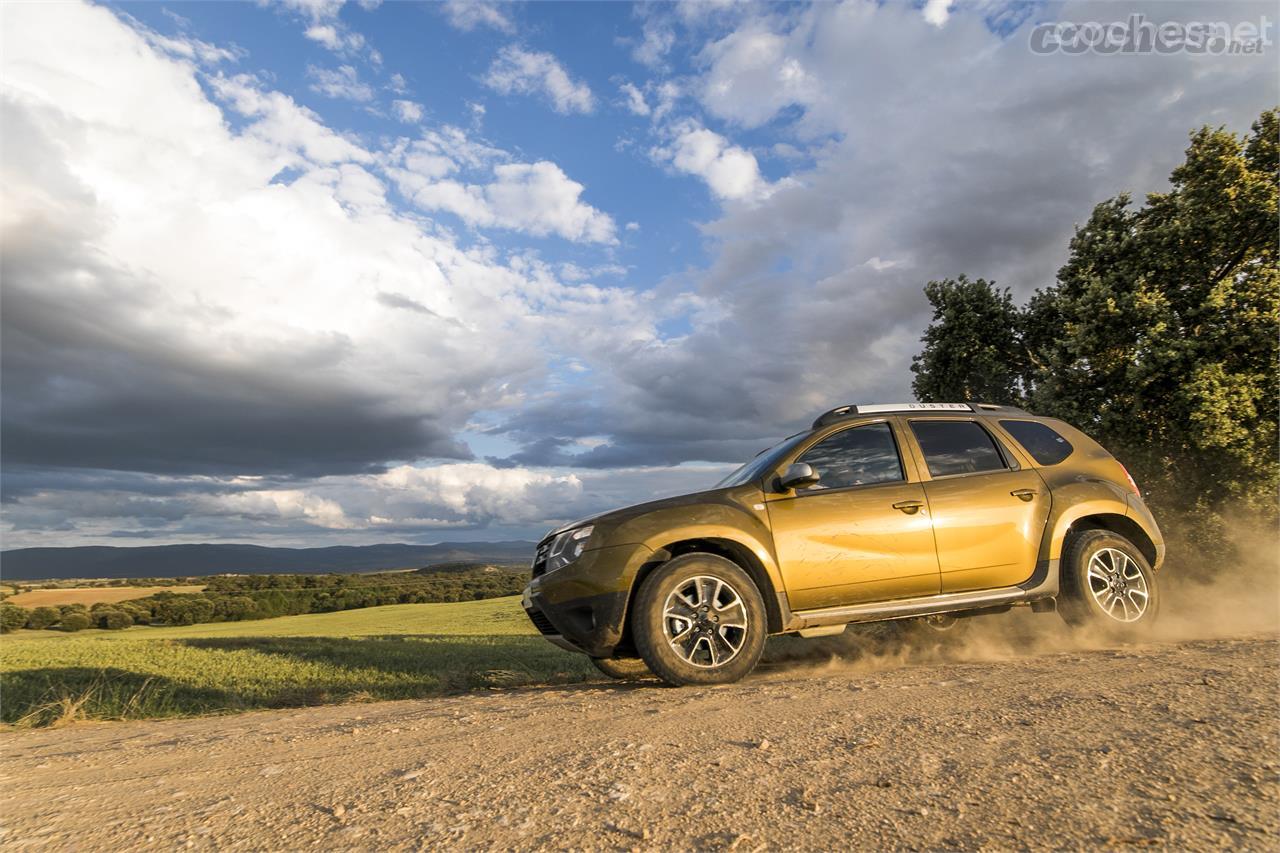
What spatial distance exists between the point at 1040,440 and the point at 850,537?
2351mm

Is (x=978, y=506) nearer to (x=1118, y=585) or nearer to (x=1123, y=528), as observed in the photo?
(x=1118, y=585)

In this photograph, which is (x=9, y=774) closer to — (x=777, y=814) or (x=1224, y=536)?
(x=777, y=814)

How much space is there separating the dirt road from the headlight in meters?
1.09

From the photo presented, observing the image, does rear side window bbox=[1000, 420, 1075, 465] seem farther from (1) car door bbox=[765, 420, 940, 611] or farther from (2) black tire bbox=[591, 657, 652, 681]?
(2) black tire bbox=[591, 657, 652, 681]

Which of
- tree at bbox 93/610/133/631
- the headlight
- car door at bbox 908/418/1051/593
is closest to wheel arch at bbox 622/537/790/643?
the headlight

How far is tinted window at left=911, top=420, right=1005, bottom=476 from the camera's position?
5547mm

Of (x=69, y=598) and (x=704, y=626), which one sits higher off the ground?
(x=704, y=626)

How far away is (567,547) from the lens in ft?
16.6

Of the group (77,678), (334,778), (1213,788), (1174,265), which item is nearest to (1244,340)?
(1174,265)

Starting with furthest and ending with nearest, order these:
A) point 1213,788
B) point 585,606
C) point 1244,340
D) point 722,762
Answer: point 1244,340, point 585,606, point 722,762, point 1213,788

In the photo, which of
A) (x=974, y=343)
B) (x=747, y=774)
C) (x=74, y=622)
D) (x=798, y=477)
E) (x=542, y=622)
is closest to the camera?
(x=747, y=774)

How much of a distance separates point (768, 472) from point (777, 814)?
3.32 meters

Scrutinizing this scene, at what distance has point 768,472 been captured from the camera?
5246 mm

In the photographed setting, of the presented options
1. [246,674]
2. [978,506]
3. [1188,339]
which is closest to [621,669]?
[978,506]
